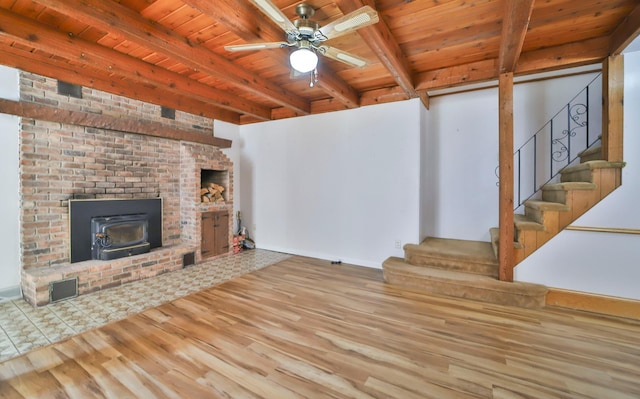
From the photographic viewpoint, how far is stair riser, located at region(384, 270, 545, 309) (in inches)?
111

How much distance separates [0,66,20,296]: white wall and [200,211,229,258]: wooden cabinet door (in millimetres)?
2060

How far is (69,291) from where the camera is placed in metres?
2.98

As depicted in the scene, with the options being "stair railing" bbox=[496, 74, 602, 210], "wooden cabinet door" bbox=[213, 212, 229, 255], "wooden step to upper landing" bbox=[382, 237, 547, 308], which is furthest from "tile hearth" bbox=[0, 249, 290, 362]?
"stair railing" bbox=[496, 74, 602, 210]

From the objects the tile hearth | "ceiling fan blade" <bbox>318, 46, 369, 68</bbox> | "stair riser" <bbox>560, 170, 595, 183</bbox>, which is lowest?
the tile hearth

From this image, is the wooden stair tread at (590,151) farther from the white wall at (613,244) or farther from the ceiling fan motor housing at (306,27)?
the ceiling fan motor housing at (306,27)

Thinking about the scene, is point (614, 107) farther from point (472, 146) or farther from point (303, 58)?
point (303, 58)

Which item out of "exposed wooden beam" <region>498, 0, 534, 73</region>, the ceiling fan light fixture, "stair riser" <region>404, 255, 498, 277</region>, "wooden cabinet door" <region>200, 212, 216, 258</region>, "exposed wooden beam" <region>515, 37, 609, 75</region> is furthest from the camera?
"wooden cabinet door" <region>200, 212, 216, 258</region>

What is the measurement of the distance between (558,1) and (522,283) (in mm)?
2648

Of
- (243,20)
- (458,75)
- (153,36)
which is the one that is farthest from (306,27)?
(458,75)

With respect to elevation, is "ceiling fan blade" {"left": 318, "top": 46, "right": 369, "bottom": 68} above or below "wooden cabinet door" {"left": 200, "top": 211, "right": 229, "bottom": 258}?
above

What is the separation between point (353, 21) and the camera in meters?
1.77

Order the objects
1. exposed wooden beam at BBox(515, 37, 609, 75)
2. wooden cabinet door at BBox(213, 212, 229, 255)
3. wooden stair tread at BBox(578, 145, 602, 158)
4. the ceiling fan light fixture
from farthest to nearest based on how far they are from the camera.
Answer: wooden cabinet door at BBox(213, 212, 229, 255) → wooden stair tread at BBox(578, 145, 602, 158) → exposed wooden beam at BBox(515, 37, 609, 75) → the ceiling fan light fixture

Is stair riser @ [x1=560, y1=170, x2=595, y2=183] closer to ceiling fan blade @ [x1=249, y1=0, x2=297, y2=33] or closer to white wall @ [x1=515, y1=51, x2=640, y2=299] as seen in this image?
white wall @ [x1=515, y1=51, x2=640, y2=299]

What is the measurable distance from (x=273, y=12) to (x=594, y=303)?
395 cm
